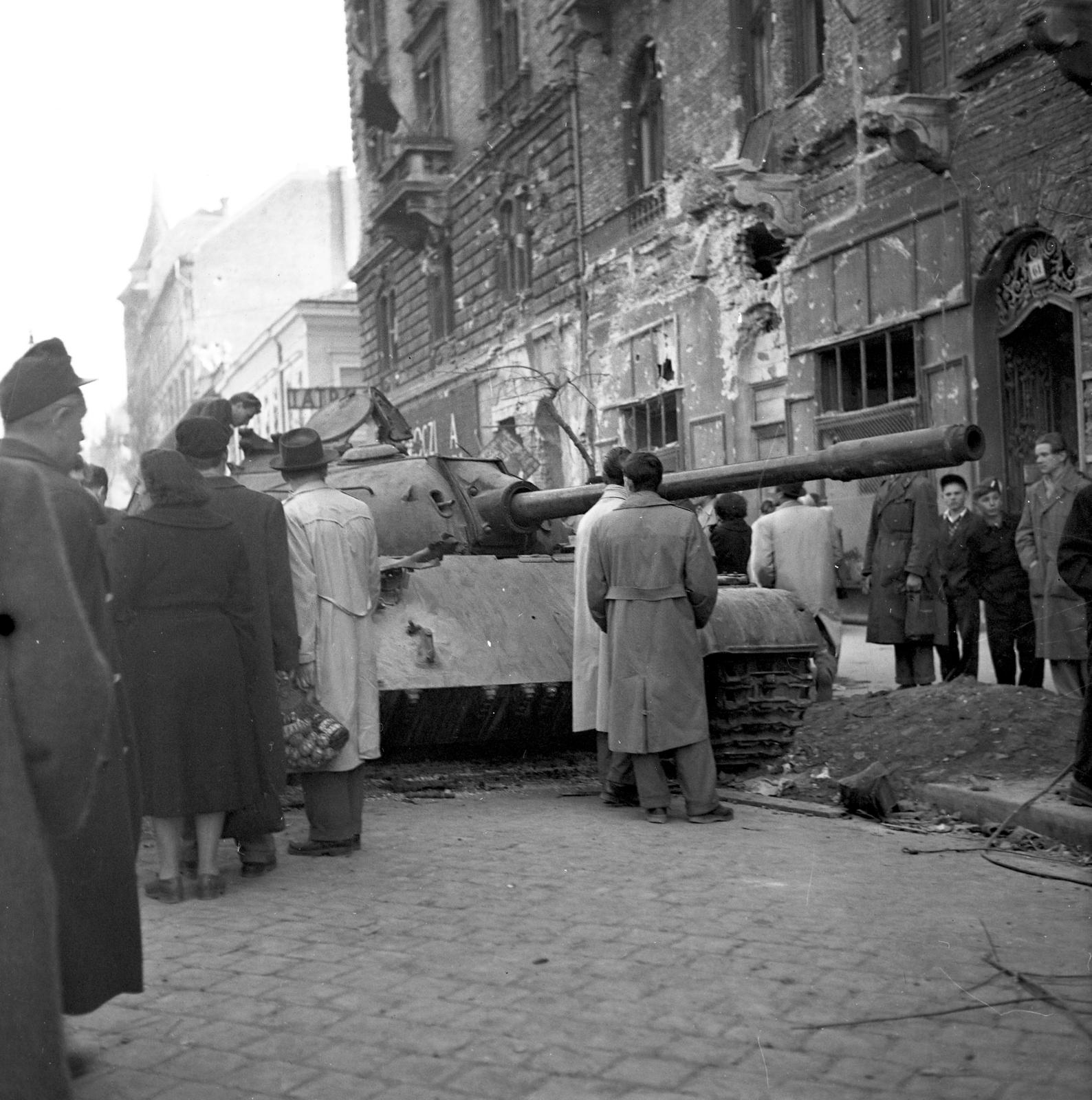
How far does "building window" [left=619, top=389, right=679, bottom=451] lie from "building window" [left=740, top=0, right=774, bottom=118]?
141 inches

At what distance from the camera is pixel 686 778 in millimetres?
7250

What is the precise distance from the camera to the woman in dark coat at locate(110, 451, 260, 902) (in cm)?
565

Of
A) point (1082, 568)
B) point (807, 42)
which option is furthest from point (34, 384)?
point (807, 42)

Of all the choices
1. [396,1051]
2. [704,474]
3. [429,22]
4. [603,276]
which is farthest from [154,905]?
[429,22]

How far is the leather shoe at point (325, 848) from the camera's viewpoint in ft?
21.2

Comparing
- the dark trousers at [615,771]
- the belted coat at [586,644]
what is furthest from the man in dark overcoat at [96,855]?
the belted coat at [586,644]

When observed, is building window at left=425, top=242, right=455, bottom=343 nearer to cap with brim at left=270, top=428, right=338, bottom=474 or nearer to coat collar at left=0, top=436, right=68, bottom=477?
cap with brim at left=270, top=428, right=338, bottom=474

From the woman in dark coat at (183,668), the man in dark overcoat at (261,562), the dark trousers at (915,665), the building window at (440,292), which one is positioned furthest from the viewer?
the building window at (440,292)

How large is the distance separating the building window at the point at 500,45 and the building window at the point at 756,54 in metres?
7.41

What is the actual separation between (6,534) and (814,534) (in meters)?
8.37

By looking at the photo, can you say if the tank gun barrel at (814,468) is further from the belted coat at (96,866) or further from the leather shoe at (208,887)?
the belted coat at (96,866)

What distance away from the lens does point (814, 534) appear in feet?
35.7

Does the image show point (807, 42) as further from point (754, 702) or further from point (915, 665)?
point (754, 702)

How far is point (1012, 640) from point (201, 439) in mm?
5778
